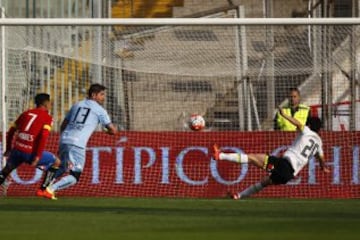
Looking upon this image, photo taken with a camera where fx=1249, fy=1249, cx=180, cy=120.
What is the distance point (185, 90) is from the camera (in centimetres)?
2378

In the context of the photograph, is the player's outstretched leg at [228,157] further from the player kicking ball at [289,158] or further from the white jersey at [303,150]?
the white jersey at [303,150]

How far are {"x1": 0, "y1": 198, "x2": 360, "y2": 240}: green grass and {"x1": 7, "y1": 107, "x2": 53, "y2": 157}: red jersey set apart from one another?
2.93 ft

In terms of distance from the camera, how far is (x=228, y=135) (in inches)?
886

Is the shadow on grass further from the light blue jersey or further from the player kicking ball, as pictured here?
the light blue jersey

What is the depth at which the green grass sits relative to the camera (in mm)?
13961

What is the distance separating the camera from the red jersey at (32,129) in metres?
20.0

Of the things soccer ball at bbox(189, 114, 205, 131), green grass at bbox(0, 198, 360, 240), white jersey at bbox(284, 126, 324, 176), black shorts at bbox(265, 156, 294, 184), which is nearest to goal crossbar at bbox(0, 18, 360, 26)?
soccer ball at bbox(189, 114, 205, 131)

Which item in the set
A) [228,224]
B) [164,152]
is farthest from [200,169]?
[228,224]

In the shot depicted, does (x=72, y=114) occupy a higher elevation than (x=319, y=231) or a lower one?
higher

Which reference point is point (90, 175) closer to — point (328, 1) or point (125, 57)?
point (125, 57)

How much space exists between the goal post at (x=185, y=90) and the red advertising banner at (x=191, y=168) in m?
0.02

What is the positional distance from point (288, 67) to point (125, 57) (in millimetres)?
3082

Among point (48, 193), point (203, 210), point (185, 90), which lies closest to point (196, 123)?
point (185, 90)

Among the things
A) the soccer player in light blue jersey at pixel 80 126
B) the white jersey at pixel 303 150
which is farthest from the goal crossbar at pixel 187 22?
the white jersey at pixel 303 150
